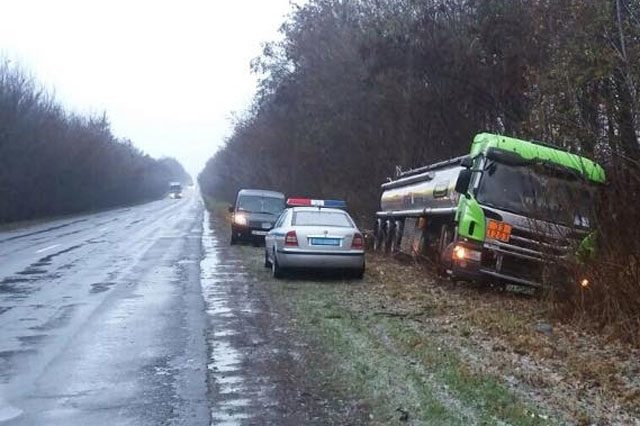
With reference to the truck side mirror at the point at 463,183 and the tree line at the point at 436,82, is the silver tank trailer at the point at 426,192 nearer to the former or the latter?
the truck side mirror at the point at 463,183

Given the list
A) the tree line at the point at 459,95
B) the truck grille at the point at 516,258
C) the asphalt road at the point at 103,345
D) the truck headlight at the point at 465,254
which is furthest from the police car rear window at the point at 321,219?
the tree line at the point at 459,95

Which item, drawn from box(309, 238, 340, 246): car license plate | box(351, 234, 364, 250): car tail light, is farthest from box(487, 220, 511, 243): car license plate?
box(309, 238, 340, 246): car license plate

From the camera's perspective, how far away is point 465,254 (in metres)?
12.7

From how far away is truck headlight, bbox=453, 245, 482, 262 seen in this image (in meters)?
12.6

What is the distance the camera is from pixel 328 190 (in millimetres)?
38000

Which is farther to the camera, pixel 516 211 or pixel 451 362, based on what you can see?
pixel 516 211

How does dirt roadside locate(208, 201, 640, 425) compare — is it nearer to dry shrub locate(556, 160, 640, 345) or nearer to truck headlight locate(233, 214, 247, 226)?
dry shrub locate(556, 160, 640, 345)

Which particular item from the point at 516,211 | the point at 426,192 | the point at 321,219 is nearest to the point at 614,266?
the point at 516,211

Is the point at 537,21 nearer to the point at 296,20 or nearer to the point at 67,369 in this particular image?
the point at 67,369

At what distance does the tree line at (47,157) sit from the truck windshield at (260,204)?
2374 cm

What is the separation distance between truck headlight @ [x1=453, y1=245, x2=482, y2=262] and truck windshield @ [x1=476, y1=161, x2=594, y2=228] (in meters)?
0.89

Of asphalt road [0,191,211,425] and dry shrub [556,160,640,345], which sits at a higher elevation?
dry shrub [556,160,640,345]

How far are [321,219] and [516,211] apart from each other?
13.5 ft

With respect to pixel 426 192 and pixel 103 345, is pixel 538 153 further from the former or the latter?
pixel 103 345
